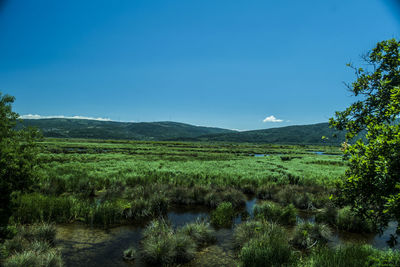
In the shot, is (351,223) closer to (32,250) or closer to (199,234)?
(199,234)

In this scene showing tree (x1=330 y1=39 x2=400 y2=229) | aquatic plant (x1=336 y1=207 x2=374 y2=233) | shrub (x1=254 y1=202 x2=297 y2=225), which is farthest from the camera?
shrub (x1=254 y1=202 x2=297 y2=225)

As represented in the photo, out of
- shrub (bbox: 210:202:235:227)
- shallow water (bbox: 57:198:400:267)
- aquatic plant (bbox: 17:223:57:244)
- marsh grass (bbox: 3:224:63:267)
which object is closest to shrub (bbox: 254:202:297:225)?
shrub (bbox: 210:202:235:227)

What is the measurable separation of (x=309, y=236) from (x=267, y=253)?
141 inches

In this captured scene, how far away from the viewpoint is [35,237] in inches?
301

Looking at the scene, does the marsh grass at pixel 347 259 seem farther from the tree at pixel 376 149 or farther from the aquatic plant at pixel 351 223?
the aquatic plant at pixel 351 223

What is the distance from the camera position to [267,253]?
21.8 ft

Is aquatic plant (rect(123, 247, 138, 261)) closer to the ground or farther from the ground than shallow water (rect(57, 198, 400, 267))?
farther from the ground

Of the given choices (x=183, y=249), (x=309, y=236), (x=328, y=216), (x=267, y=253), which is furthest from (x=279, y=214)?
(x=183, y=249)

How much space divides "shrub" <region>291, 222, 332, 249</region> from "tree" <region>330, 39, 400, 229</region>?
3801 millimetres

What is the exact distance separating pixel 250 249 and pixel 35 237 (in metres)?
7.94

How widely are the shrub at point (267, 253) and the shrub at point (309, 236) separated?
196 centimetres

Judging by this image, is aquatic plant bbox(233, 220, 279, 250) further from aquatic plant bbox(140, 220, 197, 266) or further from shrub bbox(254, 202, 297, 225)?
shrub bbox(254, 202, 297, 225)

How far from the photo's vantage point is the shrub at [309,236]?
862 cm

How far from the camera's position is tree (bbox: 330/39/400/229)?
407 centimetres
